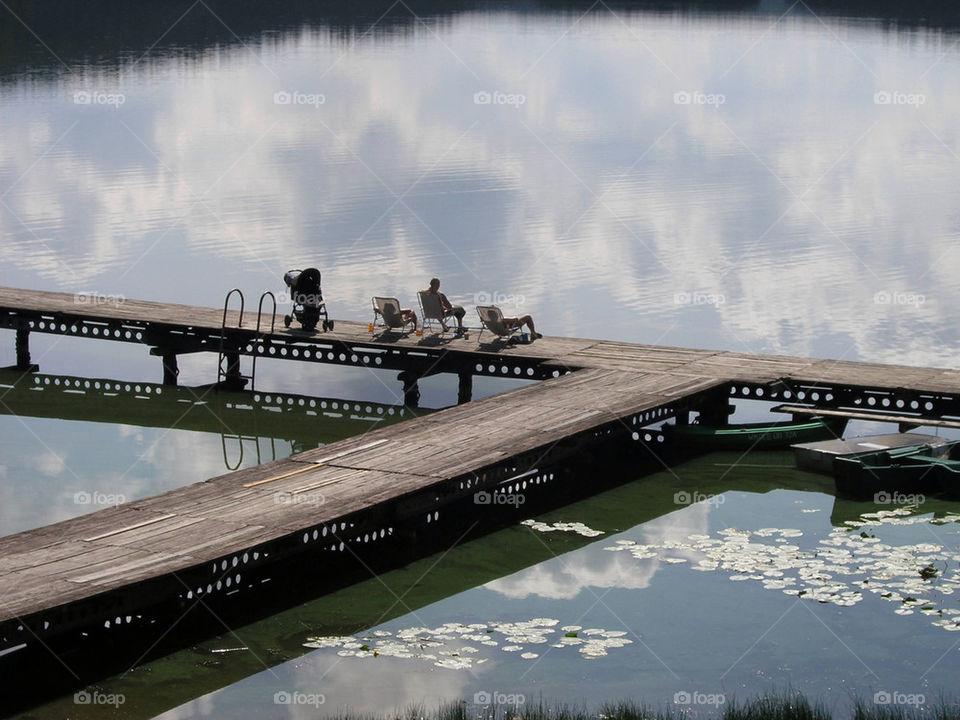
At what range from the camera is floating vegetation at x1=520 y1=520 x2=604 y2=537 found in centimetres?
1850

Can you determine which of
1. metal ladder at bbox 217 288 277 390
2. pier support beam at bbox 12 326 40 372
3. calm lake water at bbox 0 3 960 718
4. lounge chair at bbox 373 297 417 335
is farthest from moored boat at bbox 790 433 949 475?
pier support beam at bbox 12 326 40 372

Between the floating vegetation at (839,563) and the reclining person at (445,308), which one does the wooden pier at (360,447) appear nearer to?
the reclining person at (445,308)

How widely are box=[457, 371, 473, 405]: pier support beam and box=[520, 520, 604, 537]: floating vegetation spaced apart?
5663mm

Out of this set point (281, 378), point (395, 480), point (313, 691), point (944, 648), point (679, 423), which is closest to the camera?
point (313, 691)

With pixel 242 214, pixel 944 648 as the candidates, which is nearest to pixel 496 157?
pixel 242 214

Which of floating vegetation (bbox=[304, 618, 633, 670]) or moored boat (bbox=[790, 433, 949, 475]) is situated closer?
floating vegetation (bbox=[304, 618, 633, 670])

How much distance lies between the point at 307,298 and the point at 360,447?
636 centimetres

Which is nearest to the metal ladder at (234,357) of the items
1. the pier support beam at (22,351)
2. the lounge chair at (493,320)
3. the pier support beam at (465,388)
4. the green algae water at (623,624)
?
the pier support beam at (465,388)

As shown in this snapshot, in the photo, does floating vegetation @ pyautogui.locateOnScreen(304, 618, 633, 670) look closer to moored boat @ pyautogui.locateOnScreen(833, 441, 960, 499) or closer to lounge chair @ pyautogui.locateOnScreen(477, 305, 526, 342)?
moored boat @ pyautogui.locateOnScreen(833, 441, 960, 499)

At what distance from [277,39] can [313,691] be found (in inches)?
2388

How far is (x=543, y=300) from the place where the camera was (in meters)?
29.7

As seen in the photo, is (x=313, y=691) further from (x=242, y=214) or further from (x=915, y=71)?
(x=915, y=71)

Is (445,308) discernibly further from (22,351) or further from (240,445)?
(22,351)

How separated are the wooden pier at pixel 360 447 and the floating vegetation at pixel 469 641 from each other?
1.41 meters
